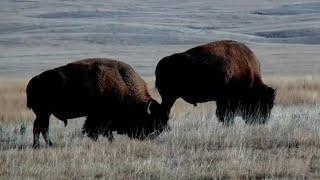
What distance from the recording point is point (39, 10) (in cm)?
10831

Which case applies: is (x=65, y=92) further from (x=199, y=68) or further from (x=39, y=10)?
(x=39, y=10)

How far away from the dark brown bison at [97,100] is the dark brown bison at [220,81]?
938mm

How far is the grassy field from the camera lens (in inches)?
333

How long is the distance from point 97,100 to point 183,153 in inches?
82.0

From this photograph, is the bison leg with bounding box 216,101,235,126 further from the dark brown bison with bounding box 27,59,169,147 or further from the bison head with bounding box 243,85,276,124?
the dark brown bison with bounding box 27,59,169,147

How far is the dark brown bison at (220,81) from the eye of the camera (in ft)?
42.7

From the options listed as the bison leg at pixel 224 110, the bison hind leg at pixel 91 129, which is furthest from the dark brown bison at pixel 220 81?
the bison hind leg at pixel 91 129

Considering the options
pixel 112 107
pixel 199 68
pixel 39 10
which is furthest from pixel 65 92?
pixel 39 10

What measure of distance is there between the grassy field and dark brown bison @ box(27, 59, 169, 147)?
25 cm

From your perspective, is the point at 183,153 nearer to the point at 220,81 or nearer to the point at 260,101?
the point at 220,81

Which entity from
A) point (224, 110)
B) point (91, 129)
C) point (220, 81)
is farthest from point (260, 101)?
point (91, 129)

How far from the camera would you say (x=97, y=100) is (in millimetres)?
11445

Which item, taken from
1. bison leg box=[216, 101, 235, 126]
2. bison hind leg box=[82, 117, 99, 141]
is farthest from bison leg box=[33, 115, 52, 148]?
bison leg box=[216, 101, 235, 126]

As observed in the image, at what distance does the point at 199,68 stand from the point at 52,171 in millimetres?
5136
